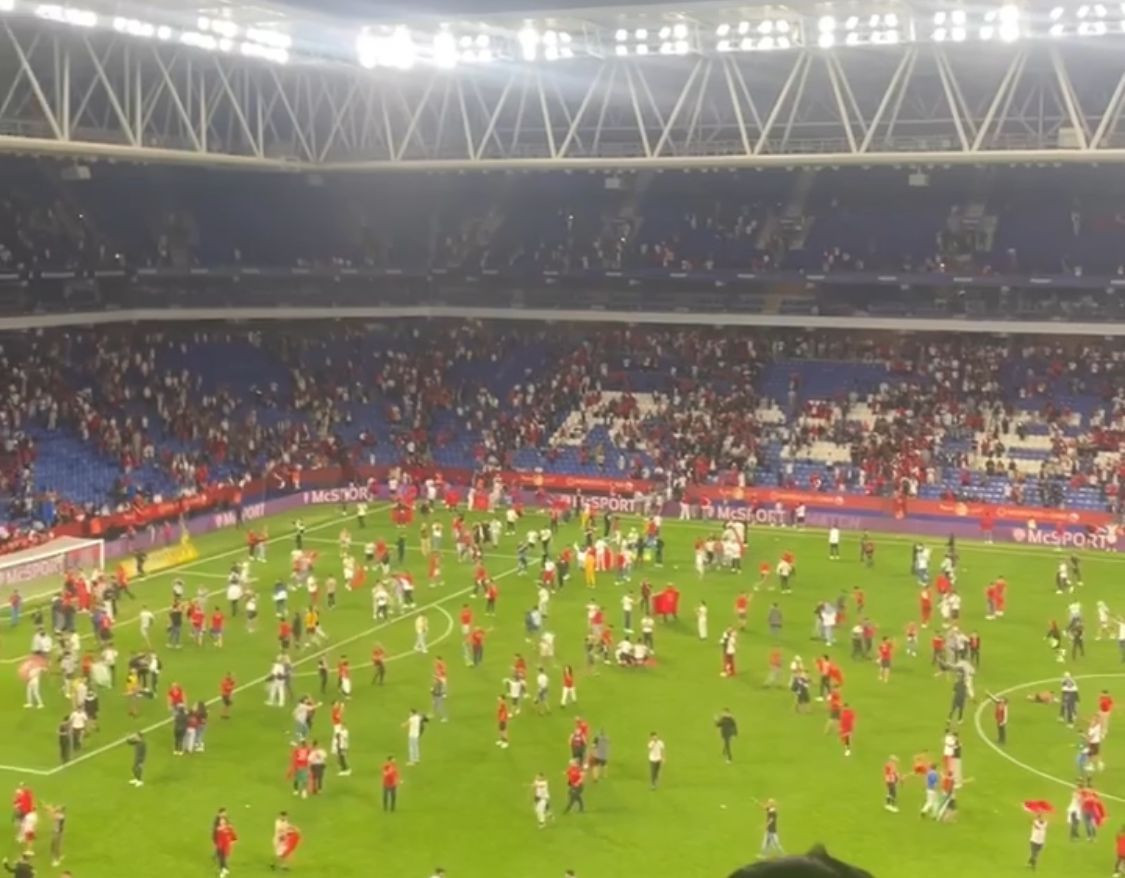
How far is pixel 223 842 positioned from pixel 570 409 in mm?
41068

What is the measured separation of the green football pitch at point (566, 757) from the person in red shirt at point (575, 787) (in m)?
0.21

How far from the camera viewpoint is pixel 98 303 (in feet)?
183

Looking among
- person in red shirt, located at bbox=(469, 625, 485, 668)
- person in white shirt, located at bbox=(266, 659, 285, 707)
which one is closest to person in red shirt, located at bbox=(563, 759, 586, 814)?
person in white shirt, located at bbox=(266, 659, 285, 707)

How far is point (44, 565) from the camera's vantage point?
39.5 meters

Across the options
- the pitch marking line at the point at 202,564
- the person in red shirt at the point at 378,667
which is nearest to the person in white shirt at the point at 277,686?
the person in red shirt at the point at 378,667

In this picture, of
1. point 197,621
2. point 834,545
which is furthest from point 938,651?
point 197,621

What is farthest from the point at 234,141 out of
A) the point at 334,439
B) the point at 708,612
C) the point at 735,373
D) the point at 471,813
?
the point at 471,813

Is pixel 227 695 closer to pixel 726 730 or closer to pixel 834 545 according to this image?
pixel 726 730

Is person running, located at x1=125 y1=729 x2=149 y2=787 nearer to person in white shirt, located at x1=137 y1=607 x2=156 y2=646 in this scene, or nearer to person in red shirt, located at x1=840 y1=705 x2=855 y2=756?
person in white shirt, located at x1=137 y1=607 x2=156 y2=646

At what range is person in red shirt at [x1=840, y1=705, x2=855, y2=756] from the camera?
2714 cm

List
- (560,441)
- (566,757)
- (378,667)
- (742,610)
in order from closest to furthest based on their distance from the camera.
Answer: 1. (566,757)
2. (378,667)
3. (742,610)
4. (560,441)

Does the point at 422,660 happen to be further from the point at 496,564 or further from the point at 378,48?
the point at 378,48

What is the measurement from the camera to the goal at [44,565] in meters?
38.3

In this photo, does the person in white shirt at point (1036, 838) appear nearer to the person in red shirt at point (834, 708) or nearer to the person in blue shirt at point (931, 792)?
the person in blue shirt at point (931, 792)
